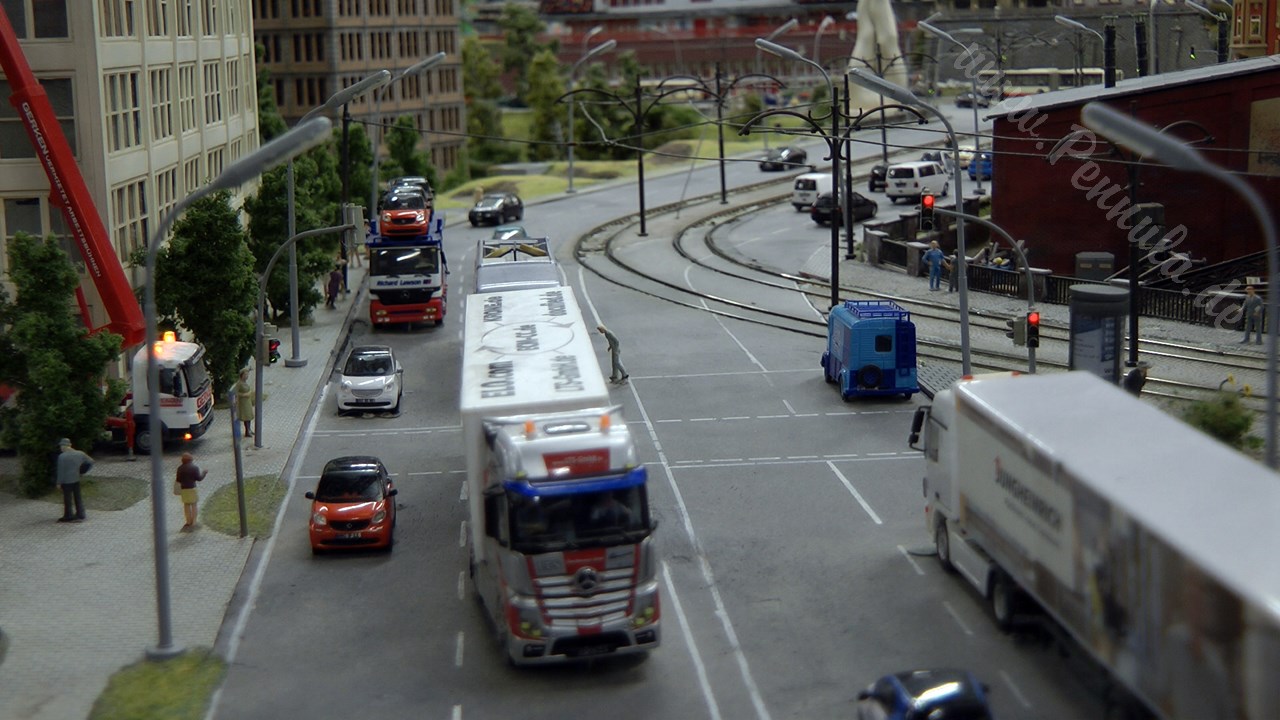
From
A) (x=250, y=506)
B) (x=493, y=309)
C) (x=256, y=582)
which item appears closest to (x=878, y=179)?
(x=493, y=309)

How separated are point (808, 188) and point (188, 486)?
46598 mm

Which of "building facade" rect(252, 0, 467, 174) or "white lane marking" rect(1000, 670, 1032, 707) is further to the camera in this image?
"building facade" rect(252, 0, 467, 174)

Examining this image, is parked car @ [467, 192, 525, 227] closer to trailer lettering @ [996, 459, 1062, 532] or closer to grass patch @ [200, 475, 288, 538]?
A: grass patch @ [200, 475, 288, 538]

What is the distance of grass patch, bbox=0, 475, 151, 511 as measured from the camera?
2998cm

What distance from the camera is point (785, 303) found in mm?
48938

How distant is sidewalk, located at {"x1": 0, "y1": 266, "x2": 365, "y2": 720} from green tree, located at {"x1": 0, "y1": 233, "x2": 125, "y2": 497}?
129 centimetres

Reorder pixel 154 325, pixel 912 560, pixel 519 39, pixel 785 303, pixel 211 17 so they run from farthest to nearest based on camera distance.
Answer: pixel 519 39, pixel 211 17, pixel 785 303, pixel 912 560, pixel 154 325

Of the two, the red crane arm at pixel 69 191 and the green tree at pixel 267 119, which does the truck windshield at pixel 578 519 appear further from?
the green tree at pixel 267 119

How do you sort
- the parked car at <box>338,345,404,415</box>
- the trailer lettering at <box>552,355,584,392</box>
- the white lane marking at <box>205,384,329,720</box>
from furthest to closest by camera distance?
the parked car at <box>338,345,404,415</box>
the trailer lettering at <box>552,355,584,392</box>
the white lane marking at <box>205,384,329,720</box>

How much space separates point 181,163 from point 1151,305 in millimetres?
27989

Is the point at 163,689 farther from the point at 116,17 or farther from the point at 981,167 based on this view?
the point at 981,167

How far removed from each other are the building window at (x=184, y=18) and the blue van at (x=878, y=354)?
22670mm

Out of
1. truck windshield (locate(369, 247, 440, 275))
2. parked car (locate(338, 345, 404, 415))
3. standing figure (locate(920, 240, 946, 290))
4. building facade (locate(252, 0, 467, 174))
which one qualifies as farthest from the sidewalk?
building facade (locate(252, 0, 467, 174))

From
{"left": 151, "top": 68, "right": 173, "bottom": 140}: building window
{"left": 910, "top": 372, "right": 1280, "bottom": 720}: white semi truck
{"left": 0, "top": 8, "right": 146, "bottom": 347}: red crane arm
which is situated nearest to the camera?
{"left": 910, "top": 372, "right": 1280, "bottom": 720}: white semi truck
